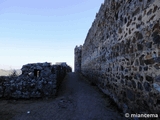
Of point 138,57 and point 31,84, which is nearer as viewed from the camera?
point 138,57

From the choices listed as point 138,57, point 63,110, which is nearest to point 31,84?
point 63,110

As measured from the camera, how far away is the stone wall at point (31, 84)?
521 cm

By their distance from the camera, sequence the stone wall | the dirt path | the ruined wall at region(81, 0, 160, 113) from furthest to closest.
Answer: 1. the stone wall
2. the dirt path
3. the ruined wall at region(81, 0, 160, 113)

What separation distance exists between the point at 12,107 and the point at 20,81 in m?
1.32

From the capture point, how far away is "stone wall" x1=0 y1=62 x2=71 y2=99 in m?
5.21

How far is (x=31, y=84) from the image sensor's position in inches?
207

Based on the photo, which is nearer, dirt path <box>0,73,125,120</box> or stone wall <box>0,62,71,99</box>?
dirt path <box>0,73,125,120</box>

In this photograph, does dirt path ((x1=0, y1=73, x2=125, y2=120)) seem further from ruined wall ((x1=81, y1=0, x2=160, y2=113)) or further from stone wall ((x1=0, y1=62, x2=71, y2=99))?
ruined wall ((x1=81, y1=0, x2=160, y2=113))

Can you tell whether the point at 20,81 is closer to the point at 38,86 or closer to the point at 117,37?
the point at 38,86

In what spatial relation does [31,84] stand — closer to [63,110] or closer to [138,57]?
[63,110]

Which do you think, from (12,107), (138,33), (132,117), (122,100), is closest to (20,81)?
(12,107)

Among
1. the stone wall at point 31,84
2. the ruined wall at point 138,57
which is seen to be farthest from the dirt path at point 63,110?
the ruined wall at point 138,57

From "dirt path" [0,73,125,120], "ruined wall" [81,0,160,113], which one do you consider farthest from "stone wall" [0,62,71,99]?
"ruined wall" [81,0,160,113]

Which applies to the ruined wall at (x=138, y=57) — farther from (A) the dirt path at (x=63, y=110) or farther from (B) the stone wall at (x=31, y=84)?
(B) the stone wall at (x=31, y=84)
